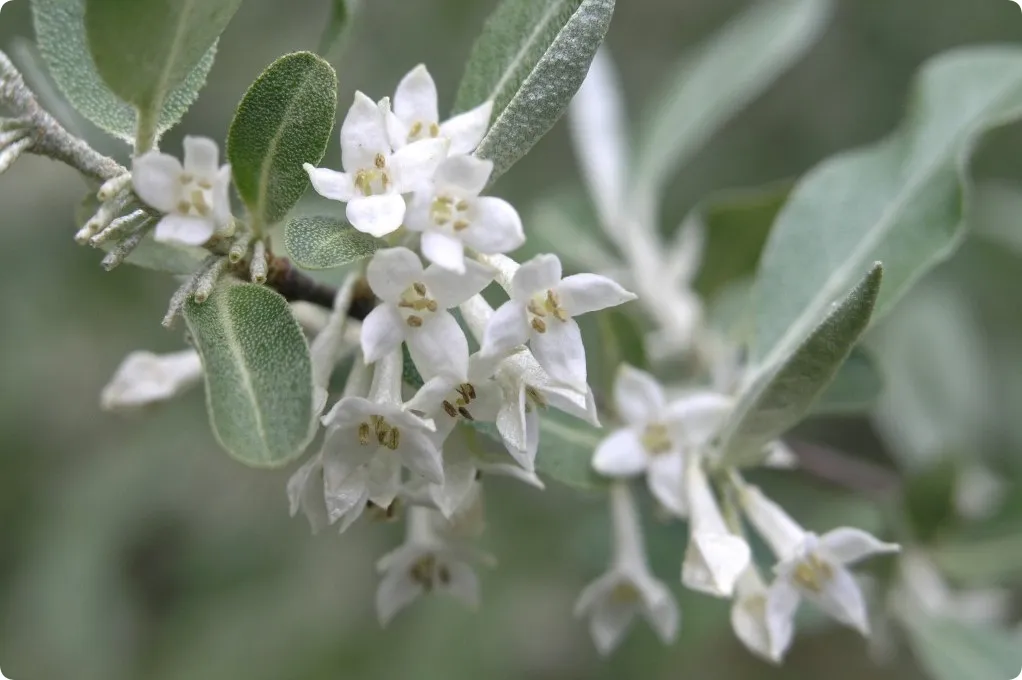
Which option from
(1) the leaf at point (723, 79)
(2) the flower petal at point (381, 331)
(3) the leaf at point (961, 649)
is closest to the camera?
(2) the flower petal at point (381, 331)

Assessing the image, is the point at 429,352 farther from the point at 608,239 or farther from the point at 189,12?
the point at 608,239

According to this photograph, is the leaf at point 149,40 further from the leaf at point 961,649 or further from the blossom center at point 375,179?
the leaf at point 961,649

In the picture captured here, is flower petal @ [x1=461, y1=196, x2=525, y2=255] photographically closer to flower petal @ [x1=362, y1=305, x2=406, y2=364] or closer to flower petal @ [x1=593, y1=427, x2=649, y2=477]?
flower petal @ [x1=362, y1=305, x2=406, y2=364]

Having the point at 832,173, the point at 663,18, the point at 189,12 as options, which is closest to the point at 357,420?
the point at 189,12

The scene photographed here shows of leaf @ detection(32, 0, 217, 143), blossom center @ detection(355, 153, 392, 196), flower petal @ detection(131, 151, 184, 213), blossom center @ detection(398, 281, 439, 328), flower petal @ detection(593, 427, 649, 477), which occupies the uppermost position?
blossom center @ detection(355, 153, 392, 196)

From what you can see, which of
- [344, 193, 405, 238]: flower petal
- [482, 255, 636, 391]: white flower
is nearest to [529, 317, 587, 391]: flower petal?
[482, 255, 636, 391]: white flower

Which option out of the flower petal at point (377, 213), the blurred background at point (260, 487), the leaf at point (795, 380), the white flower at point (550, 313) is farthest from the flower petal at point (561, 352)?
the blurred background at point (260, 487)

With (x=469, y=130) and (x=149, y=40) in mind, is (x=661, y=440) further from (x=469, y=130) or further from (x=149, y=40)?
(x=149, y=40)

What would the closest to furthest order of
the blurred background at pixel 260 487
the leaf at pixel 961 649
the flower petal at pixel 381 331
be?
the flower petal at pixel 381 331 < the leaf at pixel 961 649 < the blurred background at pixel 260 487

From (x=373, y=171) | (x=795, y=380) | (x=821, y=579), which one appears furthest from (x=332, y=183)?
(x=821, y=579)
